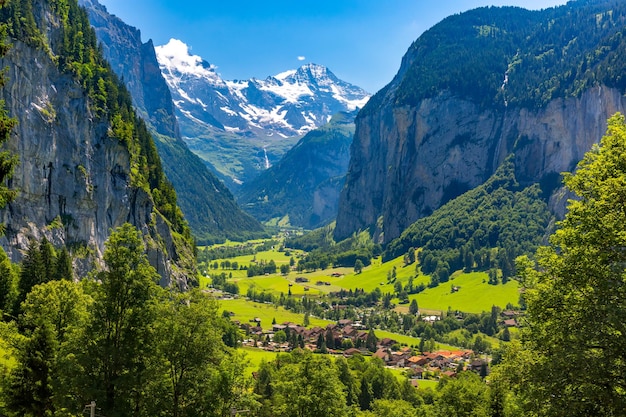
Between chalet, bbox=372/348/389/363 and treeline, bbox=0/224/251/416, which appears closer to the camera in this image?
treeline, bbox=0/224/251/416

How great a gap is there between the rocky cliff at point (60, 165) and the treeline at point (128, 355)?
2030 inches

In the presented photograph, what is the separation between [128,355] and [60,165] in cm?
7796

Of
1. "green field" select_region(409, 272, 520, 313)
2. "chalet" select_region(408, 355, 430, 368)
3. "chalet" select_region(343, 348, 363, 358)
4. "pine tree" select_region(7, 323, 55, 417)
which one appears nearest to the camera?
"pine tree" select_region(7, 323, 55, 417)

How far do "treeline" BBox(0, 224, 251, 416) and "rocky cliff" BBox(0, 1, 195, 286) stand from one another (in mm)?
51570

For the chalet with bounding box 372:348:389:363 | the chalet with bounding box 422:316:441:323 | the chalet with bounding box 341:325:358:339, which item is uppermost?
the chalet with bounding box 422:316:441:323

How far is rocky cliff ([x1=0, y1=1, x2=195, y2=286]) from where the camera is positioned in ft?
262

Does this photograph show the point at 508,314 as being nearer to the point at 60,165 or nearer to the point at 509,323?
the point at 509,323

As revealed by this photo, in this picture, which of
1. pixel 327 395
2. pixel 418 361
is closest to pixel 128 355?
pixel 327 395

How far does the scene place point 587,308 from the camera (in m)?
18.1

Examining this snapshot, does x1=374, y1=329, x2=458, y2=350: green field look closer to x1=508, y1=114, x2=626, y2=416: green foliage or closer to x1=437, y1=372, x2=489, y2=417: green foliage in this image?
x1=437, y1=372, x2=489, y2=417: green foliage

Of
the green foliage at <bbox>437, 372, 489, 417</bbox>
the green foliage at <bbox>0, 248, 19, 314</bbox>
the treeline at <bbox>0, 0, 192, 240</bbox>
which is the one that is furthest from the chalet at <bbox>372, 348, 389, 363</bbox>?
the green foliage at <bbox>0, 248, 19, 314</bbox>

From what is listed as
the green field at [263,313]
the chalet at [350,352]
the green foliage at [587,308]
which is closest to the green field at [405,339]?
the green field at [263,313]

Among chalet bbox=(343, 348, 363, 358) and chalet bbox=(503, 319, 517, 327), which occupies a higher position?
chalet bbox=(503, 319, 517, 327)

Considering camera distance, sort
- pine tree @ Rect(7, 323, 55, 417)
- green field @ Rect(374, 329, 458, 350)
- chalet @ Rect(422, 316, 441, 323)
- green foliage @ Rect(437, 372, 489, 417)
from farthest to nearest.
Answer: chalet @ Rect(422, 316, 441, 323)
green field @ Rect(374, 329, 458, 350)
green foliage @ Rect(437, 372, 489, 417)
pine tree @ Rect(7, 323, 55, 417)
